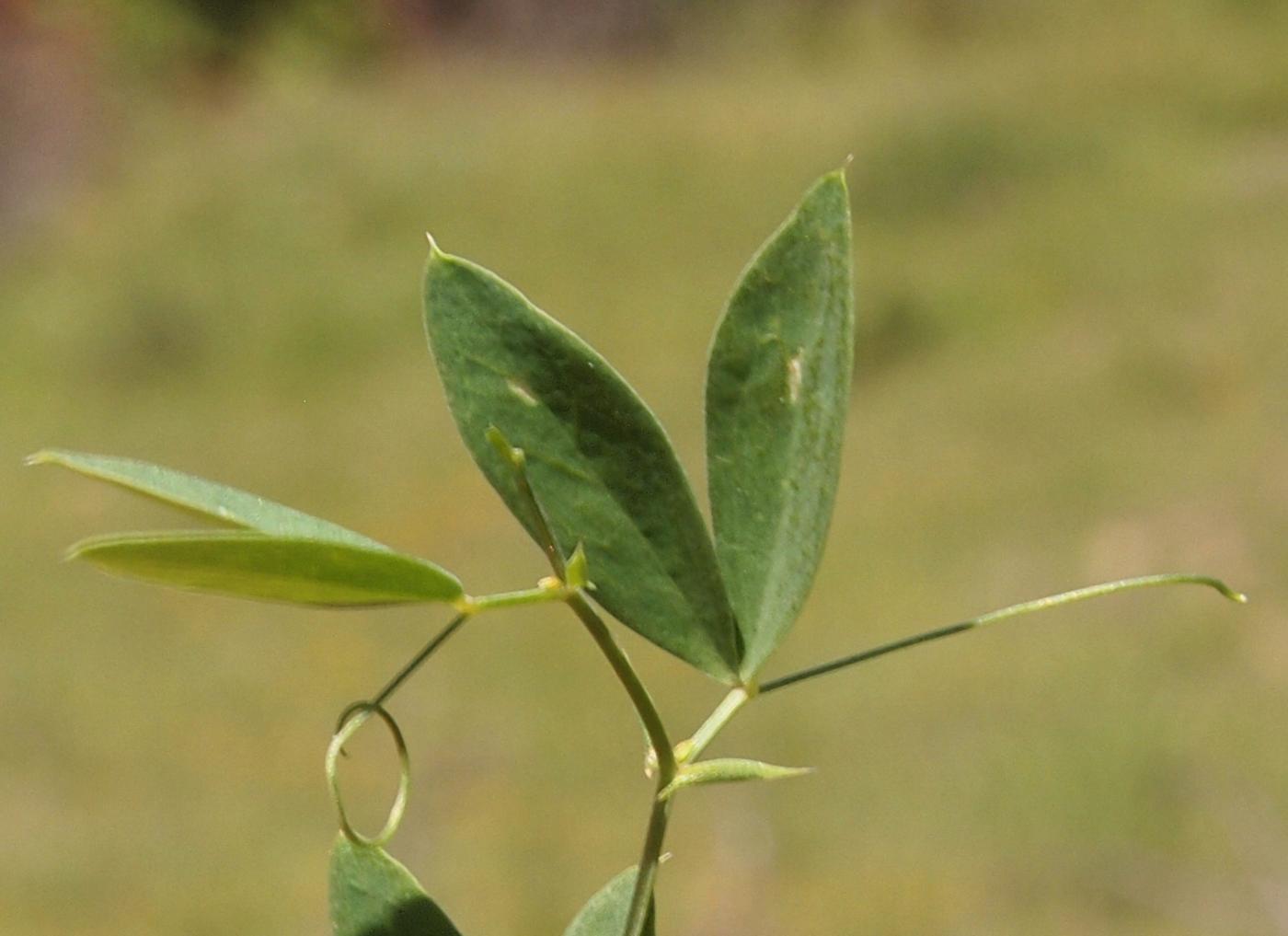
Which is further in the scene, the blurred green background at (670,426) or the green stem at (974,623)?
the blurred green background at (670,426)

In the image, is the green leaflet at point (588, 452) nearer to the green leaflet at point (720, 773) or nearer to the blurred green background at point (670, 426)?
the green leaflet at point (720, 773)

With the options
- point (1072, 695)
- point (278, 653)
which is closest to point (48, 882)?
point (278, 653)

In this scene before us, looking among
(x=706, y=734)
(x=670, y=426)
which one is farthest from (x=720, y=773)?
(x=670, y=426)

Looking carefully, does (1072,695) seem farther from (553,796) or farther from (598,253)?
(598,253)

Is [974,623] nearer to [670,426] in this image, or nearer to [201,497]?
[201,497]

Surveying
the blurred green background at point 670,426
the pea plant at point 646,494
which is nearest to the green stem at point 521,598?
the pea plant at point 646,494

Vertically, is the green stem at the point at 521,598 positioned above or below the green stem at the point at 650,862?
above

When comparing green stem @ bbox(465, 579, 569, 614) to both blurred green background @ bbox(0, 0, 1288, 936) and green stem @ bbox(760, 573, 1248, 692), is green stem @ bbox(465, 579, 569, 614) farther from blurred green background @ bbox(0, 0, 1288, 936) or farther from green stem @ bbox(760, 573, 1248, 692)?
blurred green background @ bbox(0, 0, 1288, 936)

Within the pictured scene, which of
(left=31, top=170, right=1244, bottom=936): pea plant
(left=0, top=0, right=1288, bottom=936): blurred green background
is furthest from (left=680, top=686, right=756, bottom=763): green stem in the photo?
(left=0, top=0, right=1288, bottom=936): blurred green background
